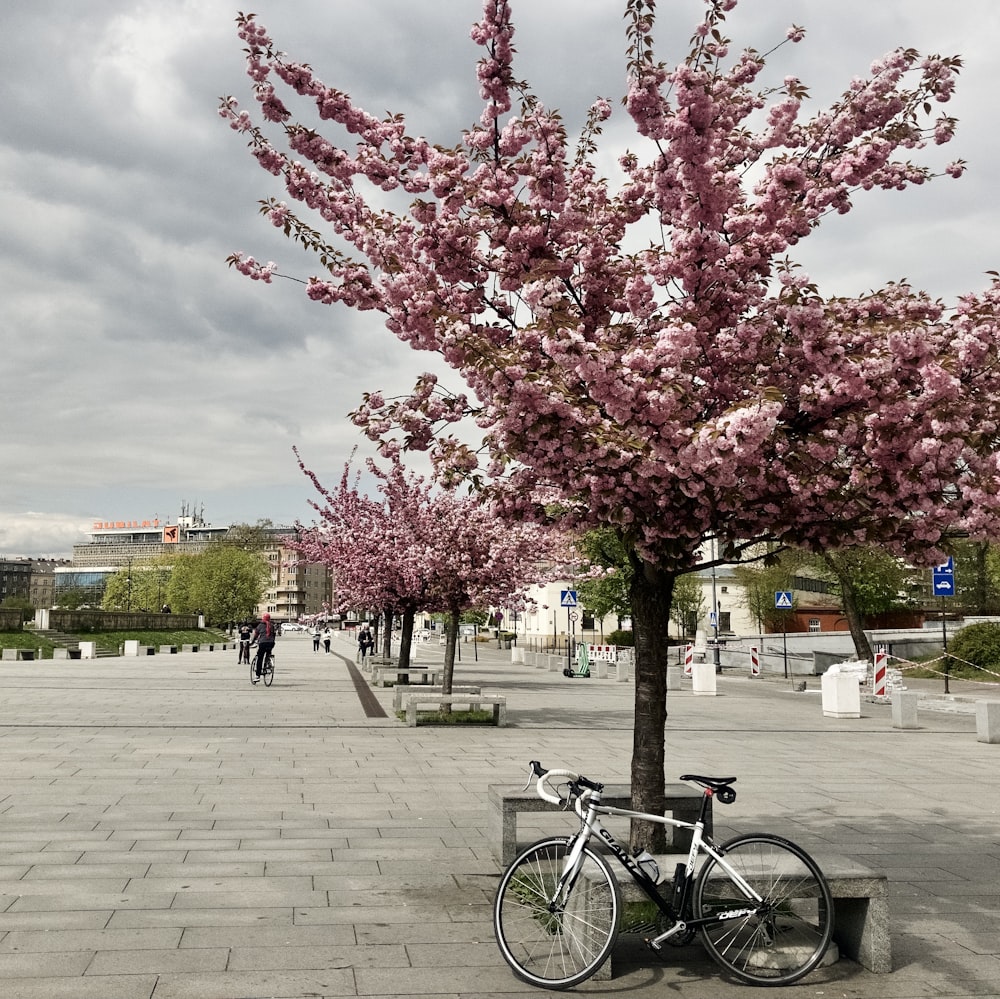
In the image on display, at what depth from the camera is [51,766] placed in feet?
38.9

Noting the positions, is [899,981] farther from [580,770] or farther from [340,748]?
[340,748]

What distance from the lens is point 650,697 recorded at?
654cm

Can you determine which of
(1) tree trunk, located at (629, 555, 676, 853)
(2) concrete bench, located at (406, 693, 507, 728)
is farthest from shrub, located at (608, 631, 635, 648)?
(1) tree trunk, located at (629, 555, 676, 853)

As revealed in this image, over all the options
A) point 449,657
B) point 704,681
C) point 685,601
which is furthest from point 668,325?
point 685,601

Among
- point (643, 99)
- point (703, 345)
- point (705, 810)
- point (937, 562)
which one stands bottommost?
point (705, 810)

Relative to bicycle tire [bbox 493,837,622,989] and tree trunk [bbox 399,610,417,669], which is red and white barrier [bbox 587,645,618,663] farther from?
bicycle tire [bbox 493,837,622,989]

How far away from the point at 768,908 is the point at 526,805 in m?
2.28

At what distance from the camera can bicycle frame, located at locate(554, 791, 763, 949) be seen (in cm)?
526

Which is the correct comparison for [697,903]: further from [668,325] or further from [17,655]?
[17,655]

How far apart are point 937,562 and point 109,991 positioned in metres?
4.99

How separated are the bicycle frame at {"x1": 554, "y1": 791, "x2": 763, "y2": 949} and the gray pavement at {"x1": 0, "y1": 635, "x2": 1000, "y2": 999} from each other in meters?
0.31

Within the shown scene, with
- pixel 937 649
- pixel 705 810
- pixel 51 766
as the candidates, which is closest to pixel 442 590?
pixel 51 766

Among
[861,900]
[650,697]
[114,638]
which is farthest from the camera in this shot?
[114,638]

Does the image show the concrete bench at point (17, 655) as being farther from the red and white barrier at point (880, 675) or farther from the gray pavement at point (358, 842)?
the red and white barrier at point (880, 675)
